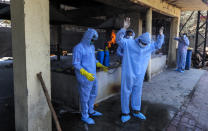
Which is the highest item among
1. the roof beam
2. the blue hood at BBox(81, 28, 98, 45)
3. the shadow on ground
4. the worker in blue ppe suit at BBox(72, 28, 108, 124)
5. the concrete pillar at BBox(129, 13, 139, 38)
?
the roof beam

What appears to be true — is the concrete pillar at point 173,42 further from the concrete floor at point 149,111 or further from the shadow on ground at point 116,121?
the shadow on ground at point 116,121

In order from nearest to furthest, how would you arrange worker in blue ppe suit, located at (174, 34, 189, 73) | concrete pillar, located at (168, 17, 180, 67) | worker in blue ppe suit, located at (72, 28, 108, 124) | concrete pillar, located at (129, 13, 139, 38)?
worker in blue ppe suit, located at (72, 28, 108, 124), concrete pillar, located at (129, 13, 139, 38), worker in blue ppe suit, located at (174, 34, 189, 73), concrete pillar, located at (168, 17, 180, 67)

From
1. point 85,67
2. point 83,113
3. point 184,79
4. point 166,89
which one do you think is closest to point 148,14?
point 166,89

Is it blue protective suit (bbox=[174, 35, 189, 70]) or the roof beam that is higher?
the roof beam

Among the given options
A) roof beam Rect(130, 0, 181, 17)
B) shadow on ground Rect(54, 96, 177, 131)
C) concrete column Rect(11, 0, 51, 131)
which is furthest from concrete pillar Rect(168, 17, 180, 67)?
concrete column Rect(11, 0, 51, 131)

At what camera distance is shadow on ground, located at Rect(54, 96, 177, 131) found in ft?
10.5

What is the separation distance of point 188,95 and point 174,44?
4.96m

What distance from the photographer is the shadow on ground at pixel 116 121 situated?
3.19m

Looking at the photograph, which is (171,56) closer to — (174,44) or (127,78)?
(174,44)

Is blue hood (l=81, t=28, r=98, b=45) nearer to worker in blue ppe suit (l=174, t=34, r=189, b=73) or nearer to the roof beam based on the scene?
the roof beam

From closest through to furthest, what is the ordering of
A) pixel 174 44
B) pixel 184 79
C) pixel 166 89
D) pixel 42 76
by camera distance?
1. pixel 42 76
2. pixel 166 89
3. pixel 184 79
4. pixel 174 44

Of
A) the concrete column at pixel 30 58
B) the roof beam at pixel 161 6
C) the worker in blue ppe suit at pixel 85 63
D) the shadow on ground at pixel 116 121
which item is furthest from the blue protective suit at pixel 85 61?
the roof beam at pixel 161 6

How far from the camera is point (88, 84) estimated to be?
3.14m

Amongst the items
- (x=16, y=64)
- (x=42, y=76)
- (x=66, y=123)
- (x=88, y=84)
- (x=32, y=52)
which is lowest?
(x=66, y=123)
